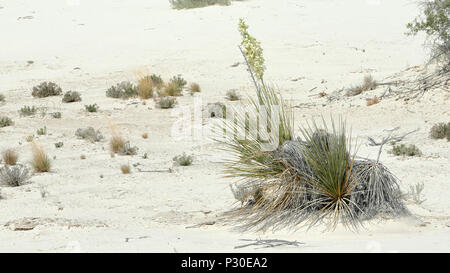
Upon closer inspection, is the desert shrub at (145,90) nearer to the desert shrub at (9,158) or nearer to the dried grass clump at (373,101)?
the dried grass clump at (373,101)

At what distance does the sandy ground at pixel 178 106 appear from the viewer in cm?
522

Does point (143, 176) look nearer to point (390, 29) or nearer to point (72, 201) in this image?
point (72, 201)

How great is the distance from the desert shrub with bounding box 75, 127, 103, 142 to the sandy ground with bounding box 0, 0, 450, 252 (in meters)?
0.23

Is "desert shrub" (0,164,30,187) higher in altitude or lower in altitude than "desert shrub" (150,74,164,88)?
lower

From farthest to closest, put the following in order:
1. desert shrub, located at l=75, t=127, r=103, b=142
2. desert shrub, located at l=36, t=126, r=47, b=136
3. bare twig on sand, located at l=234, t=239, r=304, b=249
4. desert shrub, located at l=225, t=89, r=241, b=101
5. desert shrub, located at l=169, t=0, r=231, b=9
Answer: desert shrub, located at l=169, t=0, r=231, b=9
desert shrub, located at l=225, t=89, r=241, b=101
desert shrub, located at l=36, t=126, r=47, b=136
desert shrub, located at l=75, t=127, r=103, b=142
bare twig on sand, located at l=234, t=239, r=304, b=249

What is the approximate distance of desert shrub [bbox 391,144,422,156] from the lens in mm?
8250

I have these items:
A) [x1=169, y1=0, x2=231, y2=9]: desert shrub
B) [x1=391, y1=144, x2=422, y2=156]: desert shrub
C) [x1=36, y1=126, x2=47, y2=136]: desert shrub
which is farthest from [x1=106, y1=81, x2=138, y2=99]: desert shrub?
[x1=169, y1=0, x2=231, y2=9]: desert shrub

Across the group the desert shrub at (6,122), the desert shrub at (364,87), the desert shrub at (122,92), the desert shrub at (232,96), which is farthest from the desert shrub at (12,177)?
the desert shrub at (364,87)

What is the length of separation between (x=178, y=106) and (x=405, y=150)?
18.8 ft

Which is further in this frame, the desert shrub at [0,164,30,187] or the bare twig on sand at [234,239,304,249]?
the desert shrub at [0,164,30,187]

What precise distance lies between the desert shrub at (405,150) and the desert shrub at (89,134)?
4.89 meters

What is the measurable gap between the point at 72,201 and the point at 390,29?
16226 millimetres

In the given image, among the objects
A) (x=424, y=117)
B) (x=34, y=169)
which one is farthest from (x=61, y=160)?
(x=424, y=117)

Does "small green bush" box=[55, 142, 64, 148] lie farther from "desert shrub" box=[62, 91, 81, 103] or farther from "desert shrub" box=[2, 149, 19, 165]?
"desert shrub" box=[62, 91, 81, 103]
